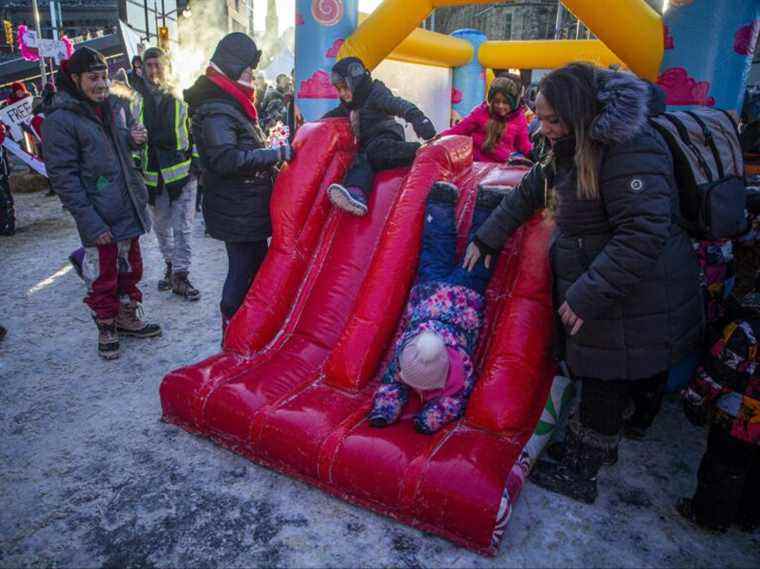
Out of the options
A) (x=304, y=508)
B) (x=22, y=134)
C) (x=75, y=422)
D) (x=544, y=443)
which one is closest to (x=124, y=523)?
(x=304, y=508)

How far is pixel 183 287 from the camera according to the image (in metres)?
4.96

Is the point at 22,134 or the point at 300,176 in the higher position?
the point at 300,176

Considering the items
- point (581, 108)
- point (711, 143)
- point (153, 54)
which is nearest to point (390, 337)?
point (581, 108)

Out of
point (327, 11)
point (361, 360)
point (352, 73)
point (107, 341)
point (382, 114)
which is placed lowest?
point (107, 341)

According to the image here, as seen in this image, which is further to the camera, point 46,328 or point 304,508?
point 46,328

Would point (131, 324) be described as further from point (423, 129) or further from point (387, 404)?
point (423, 129)

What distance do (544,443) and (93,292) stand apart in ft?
10.1

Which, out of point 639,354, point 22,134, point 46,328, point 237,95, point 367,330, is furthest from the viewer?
point 22,134

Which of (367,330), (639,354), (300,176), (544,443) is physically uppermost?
(300,176)

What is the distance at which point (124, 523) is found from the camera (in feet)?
7.70

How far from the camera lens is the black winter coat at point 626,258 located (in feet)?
6.86

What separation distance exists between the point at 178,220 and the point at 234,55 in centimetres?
198

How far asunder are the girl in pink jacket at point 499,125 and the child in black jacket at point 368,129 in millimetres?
922

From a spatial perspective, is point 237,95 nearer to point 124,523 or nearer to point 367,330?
point 367,330
